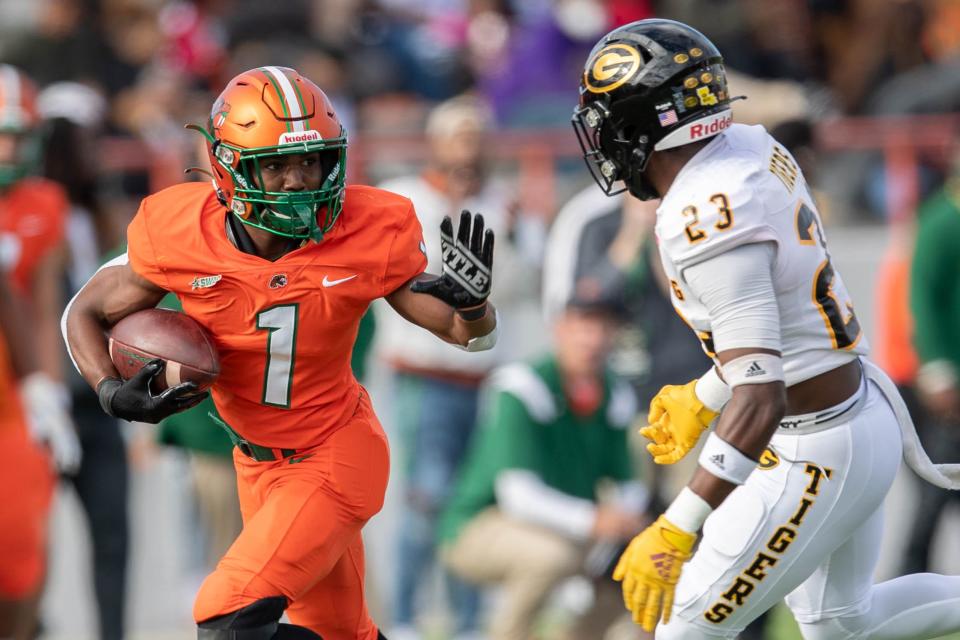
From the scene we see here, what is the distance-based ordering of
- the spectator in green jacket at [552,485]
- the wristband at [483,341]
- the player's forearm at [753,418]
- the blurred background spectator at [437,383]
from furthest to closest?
the blurred background spectator at [437,383]
the spectator in green jacket at [552,485]
the wristband at [483,341]
the player's forearm at [753,418]

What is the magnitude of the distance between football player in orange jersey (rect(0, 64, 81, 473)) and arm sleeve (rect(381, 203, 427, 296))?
2547 millimetres

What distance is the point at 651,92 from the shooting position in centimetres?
418

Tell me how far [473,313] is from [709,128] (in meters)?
0.79

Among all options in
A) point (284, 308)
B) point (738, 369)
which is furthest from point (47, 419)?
point (738, 369)

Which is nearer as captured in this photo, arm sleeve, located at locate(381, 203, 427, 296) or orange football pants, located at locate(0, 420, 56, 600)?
arm sleeve, located at locate(381, 203, 427, 296)

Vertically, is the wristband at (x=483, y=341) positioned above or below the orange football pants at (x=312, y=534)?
above

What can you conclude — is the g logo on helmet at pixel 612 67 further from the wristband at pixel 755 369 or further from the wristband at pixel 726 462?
the wristband at pixel 726 462

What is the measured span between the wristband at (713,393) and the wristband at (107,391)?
157 cm

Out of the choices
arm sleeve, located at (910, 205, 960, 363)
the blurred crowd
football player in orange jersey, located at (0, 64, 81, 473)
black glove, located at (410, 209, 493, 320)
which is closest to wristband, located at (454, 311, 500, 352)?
black glove, located at (410, 209, 493, 320)

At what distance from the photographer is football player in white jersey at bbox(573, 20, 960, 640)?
156 inches

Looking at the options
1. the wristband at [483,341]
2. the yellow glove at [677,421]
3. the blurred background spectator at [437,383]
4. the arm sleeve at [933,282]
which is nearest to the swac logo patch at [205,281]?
the wristband at [483,341]

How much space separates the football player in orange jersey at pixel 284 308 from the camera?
4.16 meters

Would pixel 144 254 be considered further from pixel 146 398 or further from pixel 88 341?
pixel 146 398

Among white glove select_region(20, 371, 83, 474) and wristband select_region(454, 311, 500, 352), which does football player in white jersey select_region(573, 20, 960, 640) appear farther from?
white glove select_region(20, 371, 83, 474)
